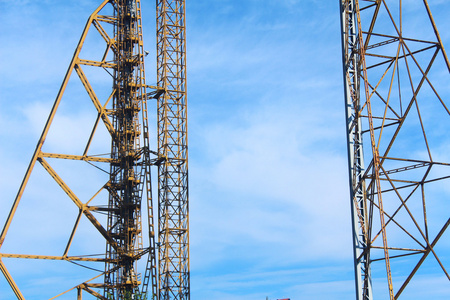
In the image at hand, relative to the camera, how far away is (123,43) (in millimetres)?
69938

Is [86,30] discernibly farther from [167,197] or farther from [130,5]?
[167,197]

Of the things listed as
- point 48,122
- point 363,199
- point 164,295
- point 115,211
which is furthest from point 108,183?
point 363,199

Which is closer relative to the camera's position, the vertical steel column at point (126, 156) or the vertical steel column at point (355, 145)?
the vertical steel column at point (355, 145)

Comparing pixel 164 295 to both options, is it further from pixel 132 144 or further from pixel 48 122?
pixel 48 122

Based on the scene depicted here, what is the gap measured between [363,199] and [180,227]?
33182 mm

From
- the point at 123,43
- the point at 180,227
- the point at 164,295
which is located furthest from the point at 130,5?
the point at 164,295

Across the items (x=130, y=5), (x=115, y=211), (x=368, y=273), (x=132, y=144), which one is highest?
(x=130, y=5)

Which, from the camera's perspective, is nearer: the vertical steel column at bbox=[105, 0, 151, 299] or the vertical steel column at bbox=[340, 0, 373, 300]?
the vertical steel column at bbox=[340, 0, 373, 300]

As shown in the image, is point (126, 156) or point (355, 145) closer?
point (355, 145)

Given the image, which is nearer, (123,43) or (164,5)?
(123,43)

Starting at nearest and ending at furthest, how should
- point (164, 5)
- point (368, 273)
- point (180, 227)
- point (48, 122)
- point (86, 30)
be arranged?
point (368, 273) → point (48, 122) → point (86, 30) → point (180, 227) → point (164, 5)

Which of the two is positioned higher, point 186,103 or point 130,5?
point 130,5

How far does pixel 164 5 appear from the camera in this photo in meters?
79.2

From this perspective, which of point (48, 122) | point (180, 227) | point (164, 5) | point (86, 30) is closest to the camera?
point (48, 122)
